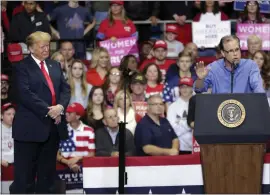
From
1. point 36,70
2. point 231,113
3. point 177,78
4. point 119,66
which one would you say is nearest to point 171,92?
point 177,78

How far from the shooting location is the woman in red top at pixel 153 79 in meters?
11.9

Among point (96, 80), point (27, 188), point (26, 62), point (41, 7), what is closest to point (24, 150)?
point (27, 188)

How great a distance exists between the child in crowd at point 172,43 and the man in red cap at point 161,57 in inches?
29.5

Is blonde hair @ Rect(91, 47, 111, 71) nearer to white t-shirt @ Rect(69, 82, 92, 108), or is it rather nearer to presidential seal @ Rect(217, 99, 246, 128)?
white t-shirt @ Rect(69, 82, 92, 108)

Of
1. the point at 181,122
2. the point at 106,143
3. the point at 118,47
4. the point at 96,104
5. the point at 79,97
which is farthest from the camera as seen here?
the point at 118,47

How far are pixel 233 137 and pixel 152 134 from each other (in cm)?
306

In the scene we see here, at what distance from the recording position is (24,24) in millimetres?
13156

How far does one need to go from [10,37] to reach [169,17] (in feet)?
9.94

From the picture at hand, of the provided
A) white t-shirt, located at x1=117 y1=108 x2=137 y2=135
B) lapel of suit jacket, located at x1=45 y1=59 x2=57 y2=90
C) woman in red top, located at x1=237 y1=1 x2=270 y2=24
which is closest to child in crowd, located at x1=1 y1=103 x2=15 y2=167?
white t-shirt, located at x1=117 y1=108 x2=137 y2=135

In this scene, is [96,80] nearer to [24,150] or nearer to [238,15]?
[238,15]

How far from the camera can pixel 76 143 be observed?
410 inches

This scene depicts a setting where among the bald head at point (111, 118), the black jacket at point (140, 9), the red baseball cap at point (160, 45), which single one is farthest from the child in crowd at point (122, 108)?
the black jacket at point (140, 9)

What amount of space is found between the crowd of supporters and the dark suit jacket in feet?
2.67

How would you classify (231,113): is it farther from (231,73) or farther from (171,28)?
(171,28)
